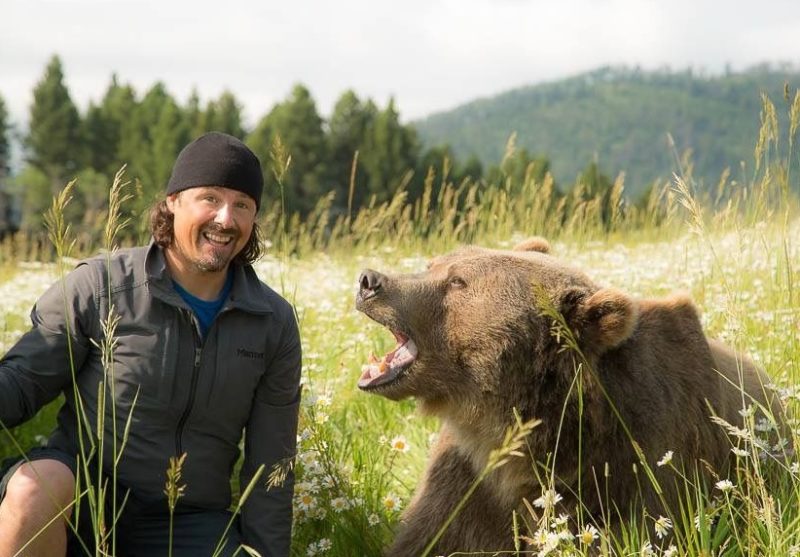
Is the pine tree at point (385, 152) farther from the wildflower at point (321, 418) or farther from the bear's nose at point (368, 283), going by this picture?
the bear's nose at point (368, 283)

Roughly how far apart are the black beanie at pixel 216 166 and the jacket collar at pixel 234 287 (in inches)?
10.7

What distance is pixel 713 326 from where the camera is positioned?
17.0 ft

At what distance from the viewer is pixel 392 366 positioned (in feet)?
11.6

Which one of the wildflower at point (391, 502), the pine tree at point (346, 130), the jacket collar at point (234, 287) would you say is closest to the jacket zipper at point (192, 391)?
the jacket collar at point (234, 287)

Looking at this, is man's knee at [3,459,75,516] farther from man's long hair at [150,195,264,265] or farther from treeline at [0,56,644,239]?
treeline at [0,56,644,239]

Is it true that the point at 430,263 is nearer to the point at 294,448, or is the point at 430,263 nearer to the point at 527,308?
the point at 527,308

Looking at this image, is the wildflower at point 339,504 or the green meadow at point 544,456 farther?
the wildflower at point 339,504

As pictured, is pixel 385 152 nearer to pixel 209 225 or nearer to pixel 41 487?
pixel 209 225

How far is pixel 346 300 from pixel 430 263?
8.59 ft

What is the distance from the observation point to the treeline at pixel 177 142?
4634cm

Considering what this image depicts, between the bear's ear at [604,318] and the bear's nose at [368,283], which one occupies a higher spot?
the bear's nose at [368,283]

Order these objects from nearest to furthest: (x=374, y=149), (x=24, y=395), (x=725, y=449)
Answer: (x=24, y=395), (x=725, y=449), (x=374, y=149)

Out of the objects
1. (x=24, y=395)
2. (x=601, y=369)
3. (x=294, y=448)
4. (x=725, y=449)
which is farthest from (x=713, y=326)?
(x=24, y=395)

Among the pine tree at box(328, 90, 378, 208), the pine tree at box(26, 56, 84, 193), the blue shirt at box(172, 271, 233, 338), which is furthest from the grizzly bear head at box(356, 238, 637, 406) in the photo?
the pine tree at box(328, 90, 378, 208)
